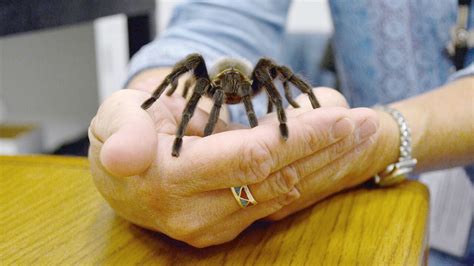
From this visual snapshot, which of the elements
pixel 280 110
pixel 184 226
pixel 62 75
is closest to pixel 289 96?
pixel 280 110

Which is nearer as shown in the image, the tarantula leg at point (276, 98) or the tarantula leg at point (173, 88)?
the tarantula leg at point (276, 98)

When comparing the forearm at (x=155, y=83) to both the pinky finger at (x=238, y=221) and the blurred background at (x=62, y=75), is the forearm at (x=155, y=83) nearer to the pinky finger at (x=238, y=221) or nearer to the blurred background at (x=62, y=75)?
the pinky finger at (x=238, y=221)

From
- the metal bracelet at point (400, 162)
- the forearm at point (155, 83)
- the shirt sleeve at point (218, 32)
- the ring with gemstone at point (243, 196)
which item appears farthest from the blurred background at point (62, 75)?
the ring with gemstone at point (243, 196)

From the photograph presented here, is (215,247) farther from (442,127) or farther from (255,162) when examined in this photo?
(442,127)

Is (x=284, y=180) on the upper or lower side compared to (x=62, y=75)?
upper

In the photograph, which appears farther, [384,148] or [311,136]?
[384,148]

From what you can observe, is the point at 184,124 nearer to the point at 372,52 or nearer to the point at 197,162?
the point at 197,162

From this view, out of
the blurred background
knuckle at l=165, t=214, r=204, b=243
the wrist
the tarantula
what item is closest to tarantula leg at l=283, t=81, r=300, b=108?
the tarantula

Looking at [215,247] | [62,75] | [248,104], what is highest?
[248,104]
